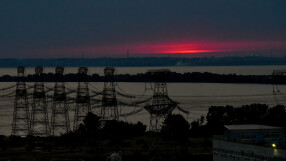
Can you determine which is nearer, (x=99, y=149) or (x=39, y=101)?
(x=99, y=149)

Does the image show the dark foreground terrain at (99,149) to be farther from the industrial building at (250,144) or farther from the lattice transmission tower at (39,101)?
the industrial building at (250,144)

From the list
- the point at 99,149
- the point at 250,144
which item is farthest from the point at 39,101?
the point at 250,144

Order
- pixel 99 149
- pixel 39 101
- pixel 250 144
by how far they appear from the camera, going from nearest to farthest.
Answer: pixel 250 144 → pixel 99 149 → pixel 39 101

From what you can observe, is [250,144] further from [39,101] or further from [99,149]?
[39,101]

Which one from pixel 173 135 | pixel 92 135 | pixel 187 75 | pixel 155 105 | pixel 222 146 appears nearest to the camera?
pixel 222 146

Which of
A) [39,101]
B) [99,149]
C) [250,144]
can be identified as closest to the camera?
[250,144]

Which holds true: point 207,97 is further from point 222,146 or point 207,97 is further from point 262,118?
point 222,146

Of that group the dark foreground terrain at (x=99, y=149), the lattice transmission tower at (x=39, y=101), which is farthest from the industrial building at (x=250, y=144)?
the lattice transmission tower at (x=39, y=101)

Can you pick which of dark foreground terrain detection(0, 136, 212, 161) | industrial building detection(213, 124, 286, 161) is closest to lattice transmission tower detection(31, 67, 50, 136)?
dark foreground terrain detection(0, 136, 212, 161)

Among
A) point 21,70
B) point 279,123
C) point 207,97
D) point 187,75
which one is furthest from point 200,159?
point 187,75
